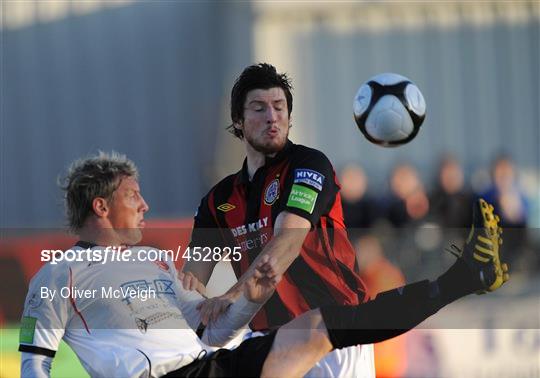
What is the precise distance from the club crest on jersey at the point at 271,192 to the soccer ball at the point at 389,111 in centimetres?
107

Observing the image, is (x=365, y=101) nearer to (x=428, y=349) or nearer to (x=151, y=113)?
(x=428, y=349)

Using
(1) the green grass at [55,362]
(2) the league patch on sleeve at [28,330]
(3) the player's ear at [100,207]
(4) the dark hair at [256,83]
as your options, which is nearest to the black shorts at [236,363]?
(2) the league patch on sleeve at [28,330]

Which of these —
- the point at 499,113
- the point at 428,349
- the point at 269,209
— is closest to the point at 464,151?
the point at 499,113

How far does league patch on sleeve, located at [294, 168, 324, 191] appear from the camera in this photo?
212 inches

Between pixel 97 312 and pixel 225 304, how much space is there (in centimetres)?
65

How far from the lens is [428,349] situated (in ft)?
25.5

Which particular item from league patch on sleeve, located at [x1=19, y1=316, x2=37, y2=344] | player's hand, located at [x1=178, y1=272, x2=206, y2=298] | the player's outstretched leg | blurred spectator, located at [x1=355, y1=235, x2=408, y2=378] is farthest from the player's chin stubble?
blurred spectator, located at [x1=355, y1=235, x2=408, y2=378]

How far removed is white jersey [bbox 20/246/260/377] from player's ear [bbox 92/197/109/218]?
0.21 metres

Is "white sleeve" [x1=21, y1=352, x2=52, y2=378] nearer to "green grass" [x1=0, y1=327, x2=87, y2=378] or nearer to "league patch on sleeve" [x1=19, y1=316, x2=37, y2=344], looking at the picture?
"league patch on sleeve" [x1=19, y1=316, x2=37, y2=344]

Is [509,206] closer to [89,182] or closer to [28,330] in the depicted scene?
[89,182]

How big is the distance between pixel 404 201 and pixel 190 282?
546cm

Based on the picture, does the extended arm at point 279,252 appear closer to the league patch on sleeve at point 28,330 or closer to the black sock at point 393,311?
the black sock at point 393,311

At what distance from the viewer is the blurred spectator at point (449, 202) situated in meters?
10.7

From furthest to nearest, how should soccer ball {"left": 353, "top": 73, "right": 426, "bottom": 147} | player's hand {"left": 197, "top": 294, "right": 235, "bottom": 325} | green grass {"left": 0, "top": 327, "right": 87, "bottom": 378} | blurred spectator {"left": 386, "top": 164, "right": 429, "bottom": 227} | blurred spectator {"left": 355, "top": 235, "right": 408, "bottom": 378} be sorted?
blurred spectator {"left": 386, "top": 164, "right": 429, "bottom": 227} → blurred spectator {"left": 355, "top": 235, "right": 408, "bottom": 378} → green grass {"left": 0, "top": 327, "right": 87, "bottom": 378} → soccer ball {"left": 353, "top": 73, "right": 426, "bottom": 147} → player's hand {"left": 197, "top": 294, "right": 235, "bottom": 325}
